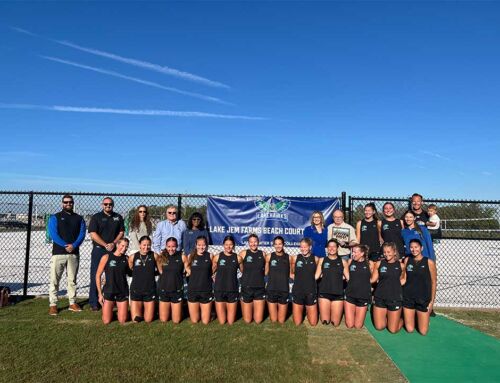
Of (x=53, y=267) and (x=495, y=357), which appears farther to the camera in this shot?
(x=53, y=267)

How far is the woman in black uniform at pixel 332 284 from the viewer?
6.00 m

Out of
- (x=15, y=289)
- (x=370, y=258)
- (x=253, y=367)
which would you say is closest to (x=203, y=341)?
(x=253, y=367)

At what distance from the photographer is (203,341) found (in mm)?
5133

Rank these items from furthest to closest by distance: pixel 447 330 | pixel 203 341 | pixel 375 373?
pixel 447 330 < pixel 203 341 < pixel 375 373

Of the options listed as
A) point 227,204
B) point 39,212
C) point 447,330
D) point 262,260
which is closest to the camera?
point 447,330

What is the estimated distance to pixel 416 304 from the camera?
18.9ft

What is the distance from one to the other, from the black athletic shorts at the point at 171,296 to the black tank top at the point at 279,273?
4.72 feet

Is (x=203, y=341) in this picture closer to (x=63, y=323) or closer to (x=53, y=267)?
(x=63, y=323)

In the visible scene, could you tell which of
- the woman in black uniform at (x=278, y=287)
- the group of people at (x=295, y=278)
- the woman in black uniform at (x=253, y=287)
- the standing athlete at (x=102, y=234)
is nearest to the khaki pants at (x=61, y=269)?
the group of people at (x=295, y=278)

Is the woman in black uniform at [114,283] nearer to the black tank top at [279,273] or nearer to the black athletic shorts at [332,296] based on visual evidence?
the black tank top at [279,273]

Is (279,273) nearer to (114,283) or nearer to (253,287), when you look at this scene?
(253,287)

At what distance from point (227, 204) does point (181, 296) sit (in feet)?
8.46

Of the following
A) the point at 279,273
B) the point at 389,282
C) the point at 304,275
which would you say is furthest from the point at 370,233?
the point at 279,273

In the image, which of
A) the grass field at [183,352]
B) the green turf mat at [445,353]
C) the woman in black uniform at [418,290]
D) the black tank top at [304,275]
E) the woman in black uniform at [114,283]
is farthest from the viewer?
the black tank top at [304,275]
